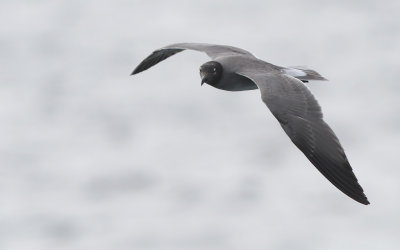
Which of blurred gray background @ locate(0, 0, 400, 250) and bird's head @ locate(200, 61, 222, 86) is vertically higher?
blurred gray background @ locate(0, 0, 400, 250)

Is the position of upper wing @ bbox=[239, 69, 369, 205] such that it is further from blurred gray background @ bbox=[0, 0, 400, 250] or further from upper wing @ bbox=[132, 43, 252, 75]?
blurred gray background @ bbox=[0, 0, 400, 250]

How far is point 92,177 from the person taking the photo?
18.9 meters

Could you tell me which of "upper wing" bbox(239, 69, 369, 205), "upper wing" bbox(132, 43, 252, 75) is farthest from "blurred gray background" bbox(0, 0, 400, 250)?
"upper wing" bbox(239, 69, 369, 205)

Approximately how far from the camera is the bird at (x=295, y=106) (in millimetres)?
9984

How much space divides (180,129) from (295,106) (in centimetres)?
1013

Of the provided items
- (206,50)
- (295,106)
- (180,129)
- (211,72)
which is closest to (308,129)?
(295,106)

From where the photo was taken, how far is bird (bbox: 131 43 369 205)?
9.98 m

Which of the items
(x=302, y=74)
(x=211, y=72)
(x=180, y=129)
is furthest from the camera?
(x=180, y=129)

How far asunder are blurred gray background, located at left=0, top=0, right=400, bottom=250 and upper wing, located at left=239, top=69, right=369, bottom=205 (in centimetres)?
613

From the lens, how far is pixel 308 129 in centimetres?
1027

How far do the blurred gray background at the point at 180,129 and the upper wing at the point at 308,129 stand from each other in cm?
613

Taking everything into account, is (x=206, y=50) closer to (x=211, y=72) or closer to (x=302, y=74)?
(x=211, y=72)

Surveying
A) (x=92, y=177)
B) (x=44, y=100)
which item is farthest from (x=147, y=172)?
(x=44, y=100)

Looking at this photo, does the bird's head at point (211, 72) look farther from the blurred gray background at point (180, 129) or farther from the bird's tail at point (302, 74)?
the blurred gray background at point (180, 129)
